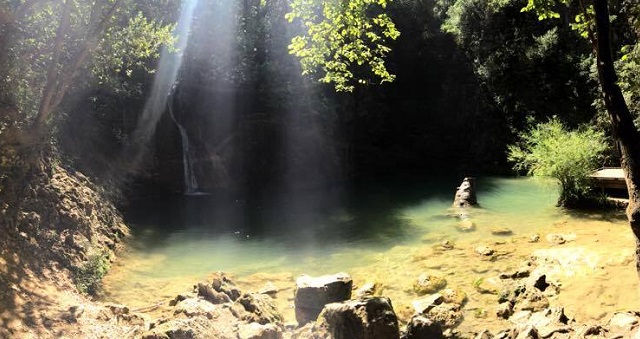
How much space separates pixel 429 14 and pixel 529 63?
753cm

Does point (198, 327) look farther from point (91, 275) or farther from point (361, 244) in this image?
point (361, 244)

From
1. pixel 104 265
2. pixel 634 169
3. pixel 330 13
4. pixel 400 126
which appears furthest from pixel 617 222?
pixel 400 126

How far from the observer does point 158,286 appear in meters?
11.2

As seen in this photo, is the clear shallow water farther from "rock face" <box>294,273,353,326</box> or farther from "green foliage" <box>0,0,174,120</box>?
"green foliage" <box>0,0,174,120</box>

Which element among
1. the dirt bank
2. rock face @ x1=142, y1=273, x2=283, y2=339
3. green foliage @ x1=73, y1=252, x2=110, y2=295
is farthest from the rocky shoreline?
green foliage @ x1=73, y1=252, x2=110, y2=295

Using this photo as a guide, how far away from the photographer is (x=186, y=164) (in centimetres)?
2347

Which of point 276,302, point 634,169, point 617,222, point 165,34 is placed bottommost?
point 276,302

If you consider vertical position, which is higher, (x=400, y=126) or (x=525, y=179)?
(x=400, y=126)

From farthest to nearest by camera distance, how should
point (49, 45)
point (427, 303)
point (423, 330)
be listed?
point (49, 45) < point (427, 303) < point (423, 330)

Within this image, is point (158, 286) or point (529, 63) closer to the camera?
point (158, 286)

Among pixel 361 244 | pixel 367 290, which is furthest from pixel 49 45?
pixel 361 244

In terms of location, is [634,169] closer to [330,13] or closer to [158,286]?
[330,13]

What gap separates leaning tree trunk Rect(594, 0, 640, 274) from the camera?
548 centimetres

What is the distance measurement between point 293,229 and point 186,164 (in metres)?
9.25
